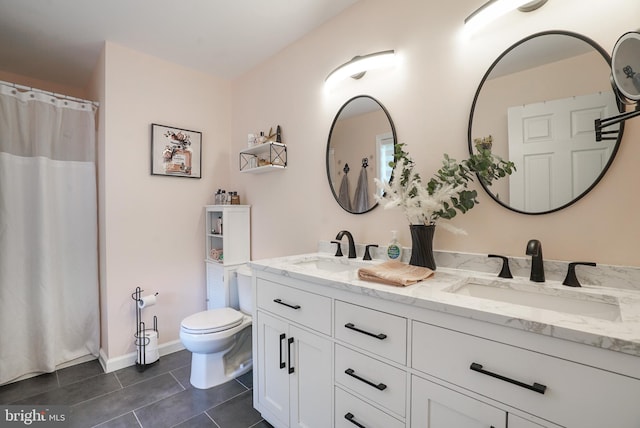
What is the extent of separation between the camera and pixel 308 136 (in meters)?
2.20

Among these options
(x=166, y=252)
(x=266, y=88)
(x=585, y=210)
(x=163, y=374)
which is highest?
(x=266, y=88)

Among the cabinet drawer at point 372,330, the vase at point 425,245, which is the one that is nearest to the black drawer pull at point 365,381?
the cabinet drawer at point 372,330

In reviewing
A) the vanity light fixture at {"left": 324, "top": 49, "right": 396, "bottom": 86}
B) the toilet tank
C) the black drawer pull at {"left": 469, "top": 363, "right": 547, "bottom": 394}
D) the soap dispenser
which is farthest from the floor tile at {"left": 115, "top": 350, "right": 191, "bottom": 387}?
the vanity light fixture at {"left": 324, "top": 49, "right": 396, "bottom": 86}

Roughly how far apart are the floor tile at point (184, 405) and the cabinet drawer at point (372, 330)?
1206 mm

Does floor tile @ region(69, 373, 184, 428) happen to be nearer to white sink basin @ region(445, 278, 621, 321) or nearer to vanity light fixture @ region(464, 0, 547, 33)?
white sink basin @ region(445, 278, 621, 321)

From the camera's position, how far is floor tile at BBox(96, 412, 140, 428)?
1.65 meters

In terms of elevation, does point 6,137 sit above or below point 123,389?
above

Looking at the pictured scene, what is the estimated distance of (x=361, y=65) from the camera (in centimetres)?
174

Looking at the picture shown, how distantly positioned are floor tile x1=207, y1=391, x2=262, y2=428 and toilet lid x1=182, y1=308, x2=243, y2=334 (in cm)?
45

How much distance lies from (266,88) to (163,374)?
2.47 m

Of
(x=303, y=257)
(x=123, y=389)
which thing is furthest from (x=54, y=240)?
(x=303, y=257)

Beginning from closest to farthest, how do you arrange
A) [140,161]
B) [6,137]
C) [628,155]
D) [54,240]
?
1. [628,155]
2. [6,137]
3. [54,240]
4. [140,161]

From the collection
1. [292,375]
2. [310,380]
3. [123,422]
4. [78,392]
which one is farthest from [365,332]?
[78,392]

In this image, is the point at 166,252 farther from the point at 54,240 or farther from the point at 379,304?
the point at 379,304
